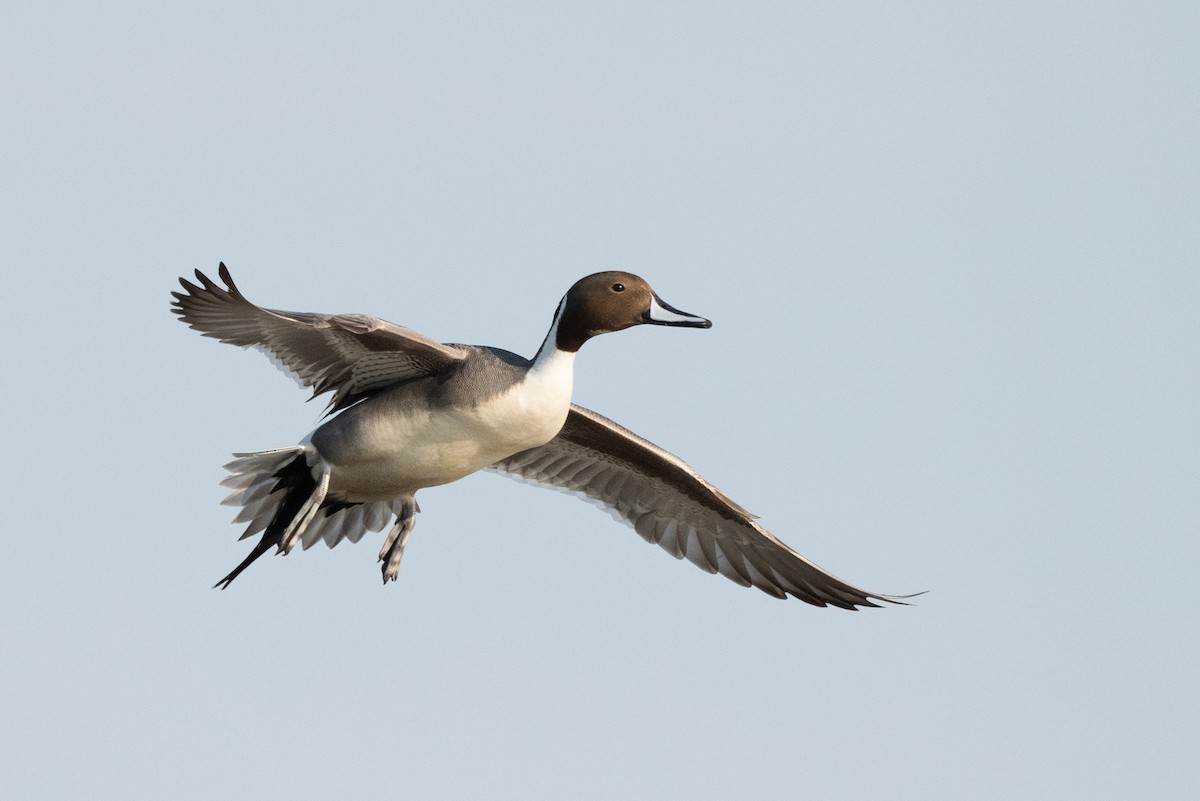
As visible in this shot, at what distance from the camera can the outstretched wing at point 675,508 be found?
1085 cm

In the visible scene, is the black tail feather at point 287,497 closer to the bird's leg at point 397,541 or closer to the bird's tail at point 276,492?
the bird's tail at point 276,492

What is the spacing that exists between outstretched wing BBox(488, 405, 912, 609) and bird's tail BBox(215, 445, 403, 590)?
1.08 metres

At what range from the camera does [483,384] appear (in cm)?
952

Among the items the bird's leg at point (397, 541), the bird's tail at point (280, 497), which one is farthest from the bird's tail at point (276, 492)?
the bird's leg at point (397, 541)

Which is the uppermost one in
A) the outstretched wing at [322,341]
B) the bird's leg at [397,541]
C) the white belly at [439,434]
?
the outstretched wing at [322,341]

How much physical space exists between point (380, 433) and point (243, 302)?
1003 millimetres

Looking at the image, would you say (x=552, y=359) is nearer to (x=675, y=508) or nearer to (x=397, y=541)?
(x=397, y=541)

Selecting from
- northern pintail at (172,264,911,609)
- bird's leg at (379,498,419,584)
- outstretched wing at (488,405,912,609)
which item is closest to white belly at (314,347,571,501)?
northern pintail at (172,264,911,609)

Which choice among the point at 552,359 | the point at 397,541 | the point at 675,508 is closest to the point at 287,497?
the point at 397,541

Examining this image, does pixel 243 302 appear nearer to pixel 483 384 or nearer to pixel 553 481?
pixel 483 384

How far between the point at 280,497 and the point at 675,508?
7.70 ft

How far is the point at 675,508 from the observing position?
11211 millimetres

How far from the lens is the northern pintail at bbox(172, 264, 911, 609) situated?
950 centimetres

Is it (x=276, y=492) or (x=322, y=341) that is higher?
(x=322, y=341)
